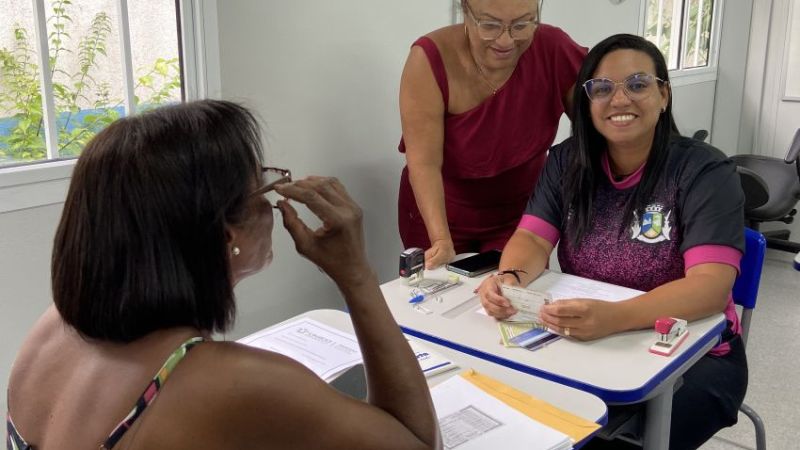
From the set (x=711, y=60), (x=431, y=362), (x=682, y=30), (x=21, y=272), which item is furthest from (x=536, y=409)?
(x=711, y=60)

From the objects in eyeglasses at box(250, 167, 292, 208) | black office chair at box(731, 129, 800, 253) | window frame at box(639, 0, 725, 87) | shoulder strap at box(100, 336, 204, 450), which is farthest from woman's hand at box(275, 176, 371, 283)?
window frame at box(639, 0, 725, 87)

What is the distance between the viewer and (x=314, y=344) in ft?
4.78

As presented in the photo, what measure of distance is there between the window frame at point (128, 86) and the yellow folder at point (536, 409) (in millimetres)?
939

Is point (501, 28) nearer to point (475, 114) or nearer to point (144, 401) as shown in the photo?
point (475, 114)

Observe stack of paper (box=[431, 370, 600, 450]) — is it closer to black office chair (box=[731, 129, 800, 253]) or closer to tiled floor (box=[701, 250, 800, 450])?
tiled floor (box=[701, 250, 800, 450])

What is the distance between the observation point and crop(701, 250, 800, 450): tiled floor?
2.52 metres

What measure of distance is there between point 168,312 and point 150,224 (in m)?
0.10

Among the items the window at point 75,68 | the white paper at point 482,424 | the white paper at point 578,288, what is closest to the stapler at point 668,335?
the white paper at point 578,288

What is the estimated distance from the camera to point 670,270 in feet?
5.74

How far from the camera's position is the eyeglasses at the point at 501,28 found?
194 centimetres

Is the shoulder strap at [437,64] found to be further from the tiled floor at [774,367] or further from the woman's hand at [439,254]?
the tiled floor at [774,367]

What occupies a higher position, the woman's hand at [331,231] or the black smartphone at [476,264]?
the woman's hand at [331,231]

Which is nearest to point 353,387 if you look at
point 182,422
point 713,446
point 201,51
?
point 182,422

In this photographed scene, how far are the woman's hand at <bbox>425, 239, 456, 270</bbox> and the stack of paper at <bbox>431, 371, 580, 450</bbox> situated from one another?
656 mm
